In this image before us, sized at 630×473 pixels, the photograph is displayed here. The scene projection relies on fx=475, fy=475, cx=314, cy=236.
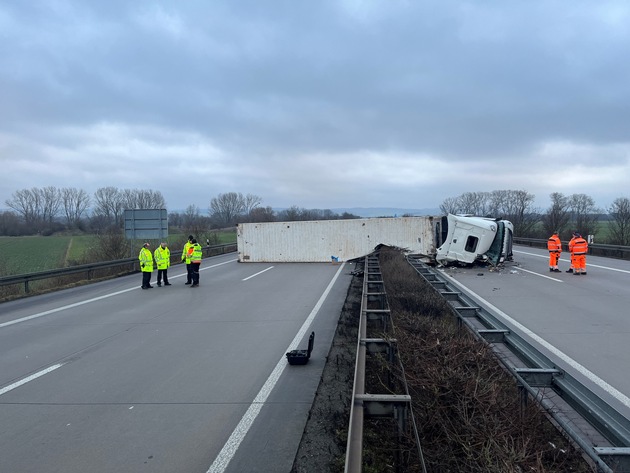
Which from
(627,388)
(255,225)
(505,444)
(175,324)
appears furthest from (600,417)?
(255,225)

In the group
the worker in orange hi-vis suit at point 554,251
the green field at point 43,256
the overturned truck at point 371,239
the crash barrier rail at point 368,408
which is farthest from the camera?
the green field at point 43,256

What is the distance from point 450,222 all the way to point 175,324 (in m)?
14.2

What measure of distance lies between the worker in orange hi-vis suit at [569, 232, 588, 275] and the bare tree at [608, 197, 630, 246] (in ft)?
76.3

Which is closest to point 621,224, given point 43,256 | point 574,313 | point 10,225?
point 574,313

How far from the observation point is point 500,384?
481cm

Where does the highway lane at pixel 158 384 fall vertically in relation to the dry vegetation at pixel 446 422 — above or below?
below

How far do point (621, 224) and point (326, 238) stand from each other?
89.9 ft

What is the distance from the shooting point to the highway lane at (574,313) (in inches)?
249

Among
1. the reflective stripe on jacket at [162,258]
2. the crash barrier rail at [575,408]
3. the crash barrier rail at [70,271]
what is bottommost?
the crash barrier rail at [70,271]

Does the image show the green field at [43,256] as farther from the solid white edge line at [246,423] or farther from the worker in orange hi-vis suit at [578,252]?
the worker in orange hi-vis suit at [578,252]

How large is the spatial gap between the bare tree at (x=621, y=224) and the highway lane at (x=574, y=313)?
2093 cm

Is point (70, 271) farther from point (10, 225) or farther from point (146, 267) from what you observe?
point (10, 225)

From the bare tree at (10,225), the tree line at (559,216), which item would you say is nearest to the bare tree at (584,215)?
the tree line at (559,216)

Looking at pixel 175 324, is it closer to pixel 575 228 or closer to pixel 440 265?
pixel 440 265
